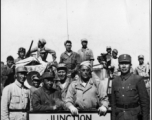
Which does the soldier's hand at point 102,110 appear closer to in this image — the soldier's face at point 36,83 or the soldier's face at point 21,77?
the soldier's face at point 36,83

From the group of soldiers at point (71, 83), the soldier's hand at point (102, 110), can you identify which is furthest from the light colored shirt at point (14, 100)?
the soldier's hand at point (102, 110)

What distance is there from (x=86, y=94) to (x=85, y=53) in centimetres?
69

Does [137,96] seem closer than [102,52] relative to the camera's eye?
Yes

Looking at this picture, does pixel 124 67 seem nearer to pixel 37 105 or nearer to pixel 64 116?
pixel 64 116

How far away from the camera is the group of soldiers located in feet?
13.0

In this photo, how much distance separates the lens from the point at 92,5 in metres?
4.16

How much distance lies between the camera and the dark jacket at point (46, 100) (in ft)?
13.5

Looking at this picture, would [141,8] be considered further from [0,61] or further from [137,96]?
[0,61]

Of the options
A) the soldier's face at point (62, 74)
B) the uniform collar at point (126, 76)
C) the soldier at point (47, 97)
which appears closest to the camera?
the uniform collar at point (126, 76)

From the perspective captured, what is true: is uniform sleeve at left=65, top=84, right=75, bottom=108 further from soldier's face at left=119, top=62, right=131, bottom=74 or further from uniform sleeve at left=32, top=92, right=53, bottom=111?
soldier's face at left=119, top=62, right=131, bottom=74

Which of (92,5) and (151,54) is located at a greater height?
(92,5)

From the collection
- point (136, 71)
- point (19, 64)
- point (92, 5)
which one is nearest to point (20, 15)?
point (19, 64)

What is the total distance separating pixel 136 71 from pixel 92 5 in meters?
1.34

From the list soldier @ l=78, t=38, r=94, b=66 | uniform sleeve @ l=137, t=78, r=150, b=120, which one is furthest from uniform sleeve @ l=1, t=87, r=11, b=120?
uniform sleeve @ l=137, t=78, r=150, b=120
